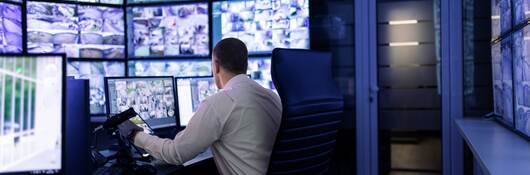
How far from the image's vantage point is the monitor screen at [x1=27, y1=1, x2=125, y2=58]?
13.3 ft

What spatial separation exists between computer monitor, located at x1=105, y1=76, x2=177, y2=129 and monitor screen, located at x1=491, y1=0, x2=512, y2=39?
6.41ft

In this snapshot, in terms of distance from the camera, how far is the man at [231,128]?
7.02 ft

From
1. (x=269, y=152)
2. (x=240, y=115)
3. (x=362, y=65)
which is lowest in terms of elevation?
(x=269, y=152)

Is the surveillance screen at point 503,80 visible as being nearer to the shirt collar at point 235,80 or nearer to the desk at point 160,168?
the shirt collar at point 235,80

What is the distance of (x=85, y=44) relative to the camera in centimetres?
436

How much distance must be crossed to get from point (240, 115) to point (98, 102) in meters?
2.37

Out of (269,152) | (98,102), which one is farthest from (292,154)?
(98,102)

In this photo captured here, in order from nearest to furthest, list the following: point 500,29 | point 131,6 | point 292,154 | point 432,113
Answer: point 292,154
point 500,29
point 432,113
point 131,6

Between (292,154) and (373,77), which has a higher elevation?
(373,77)

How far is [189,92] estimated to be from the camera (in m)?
3.31

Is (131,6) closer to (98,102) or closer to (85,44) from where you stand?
(85,44)

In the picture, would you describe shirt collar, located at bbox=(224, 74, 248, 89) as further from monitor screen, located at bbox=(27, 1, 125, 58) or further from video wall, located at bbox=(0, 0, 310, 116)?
monitor screen, located at bbox=(27, 1, 125, 58)

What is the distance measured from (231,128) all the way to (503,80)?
1827mm

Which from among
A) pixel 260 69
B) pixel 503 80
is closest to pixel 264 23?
pixel 260 69
